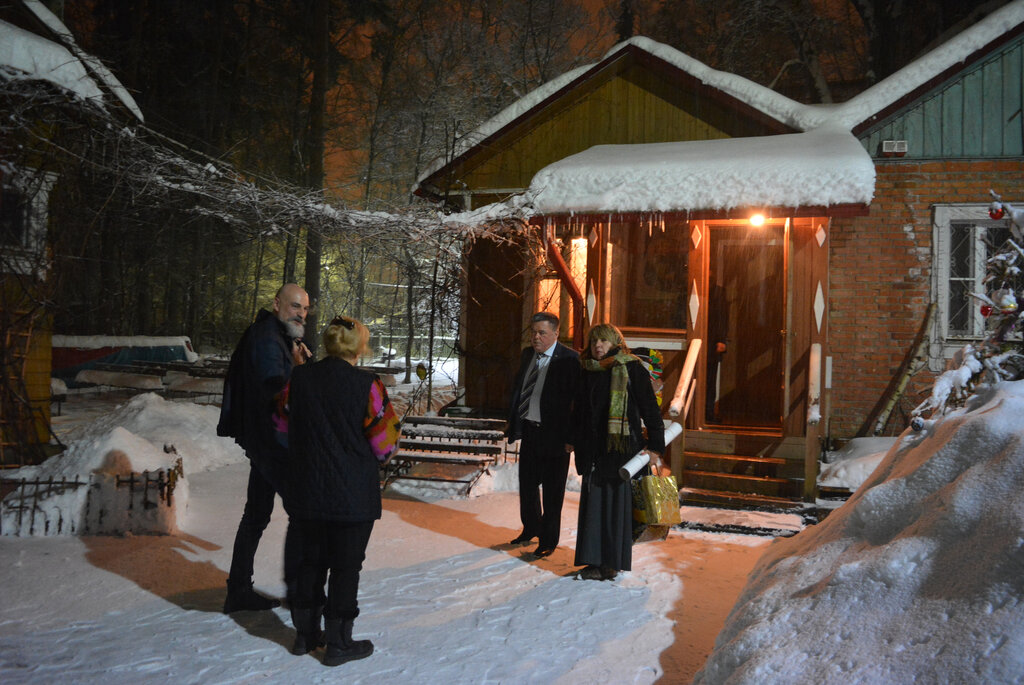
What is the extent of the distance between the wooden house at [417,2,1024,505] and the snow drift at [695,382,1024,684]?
417 cm

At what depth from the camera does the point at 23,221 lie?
29.2 ft

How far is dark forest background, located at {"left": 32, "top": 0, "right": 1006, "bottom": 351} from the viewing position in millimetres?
20469

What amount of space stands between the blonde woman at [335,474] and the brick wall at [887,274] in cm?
792

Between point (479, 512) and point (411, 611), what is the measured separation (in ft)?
9.75

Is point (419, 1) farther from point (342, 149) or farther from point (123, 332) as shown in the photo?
point (123, 332)

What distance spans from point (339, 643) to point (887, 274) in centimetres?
870

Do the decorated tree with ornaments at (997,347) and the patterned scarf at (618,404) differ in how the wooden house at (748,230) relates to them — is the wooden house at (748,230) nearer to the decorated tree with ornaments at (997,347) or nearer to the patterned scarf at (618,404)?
the patterned scarf at (618,404)

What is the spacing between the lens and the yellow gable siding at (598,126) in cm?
1154

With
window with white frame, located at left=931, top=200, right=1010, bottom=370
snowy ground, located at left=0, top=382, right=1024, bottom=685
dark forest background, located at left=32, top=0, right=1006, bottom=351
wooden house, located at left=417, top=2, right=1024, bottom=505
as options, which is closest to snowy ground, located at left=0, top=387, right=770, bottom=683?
snowy ground, located at left=0, top=382, right=1024, bottom=685

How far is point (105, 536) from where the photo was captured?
20.9 ft

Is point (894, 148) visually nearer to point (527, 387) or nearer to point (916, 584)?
point (527, 387)

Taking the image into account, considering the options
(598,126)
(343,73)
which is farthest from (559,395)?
(343,73)

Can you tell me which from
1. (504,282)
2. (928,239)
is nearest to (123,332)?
(504,282)

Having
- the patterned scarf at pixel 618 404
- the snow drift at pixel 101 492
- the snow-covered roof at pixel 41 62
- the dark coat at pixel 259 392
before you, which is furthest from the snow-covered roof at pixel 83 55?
the patterned scarf at pixel 618 404
